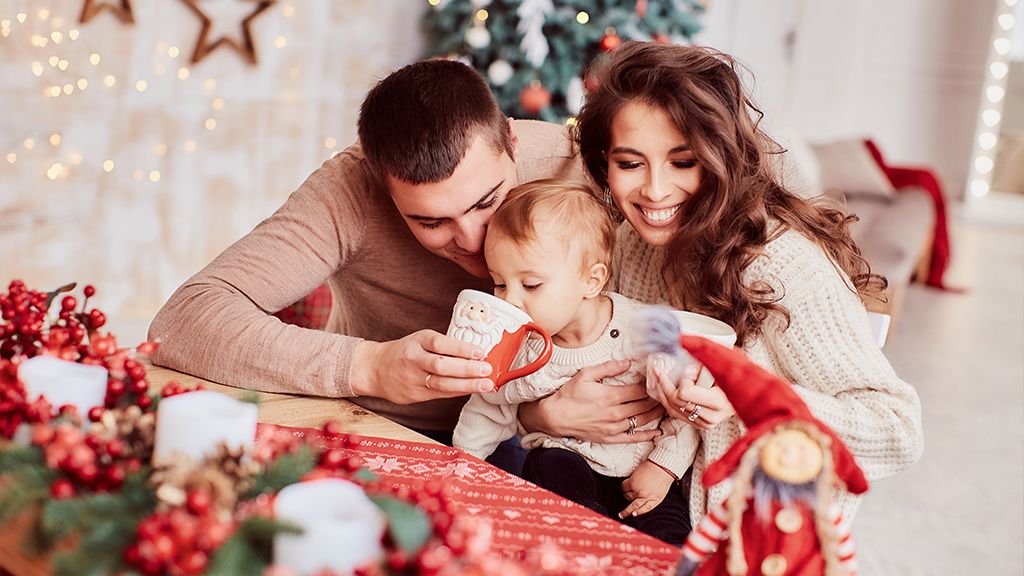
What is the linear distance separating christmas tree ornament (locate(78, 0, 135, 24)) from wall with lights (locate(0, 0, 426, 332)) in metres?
0.02

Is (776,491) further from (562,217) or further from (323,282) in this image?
(323,282)

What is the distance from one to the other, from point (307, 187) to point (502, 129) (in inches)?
14.8

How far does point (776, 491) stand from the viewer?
884 millimetres

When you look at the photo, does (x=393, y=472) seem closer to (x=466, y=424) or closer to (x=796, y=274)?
(x=466, y=424)

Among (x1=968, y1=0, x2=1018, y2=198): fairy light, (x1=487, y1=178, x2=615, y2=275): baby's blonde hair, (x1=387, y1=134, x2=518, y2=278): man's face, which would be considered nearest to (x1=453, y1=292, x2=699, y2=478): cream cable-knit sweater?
(x1=487, y1=178, x2=615, y2=275): baby's blonde hair

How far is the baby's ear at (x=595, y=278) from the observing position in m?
1.61

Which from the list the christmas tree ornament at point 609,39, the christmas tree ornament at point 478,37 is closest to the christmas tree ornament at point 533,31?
the christmas tree ornament at point 478,37

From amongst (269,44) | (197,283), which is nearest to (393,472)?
(197,283)

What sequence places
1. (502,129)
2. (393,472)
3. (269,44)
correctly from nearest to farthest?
1. (393,472)
2. (502,129)
3. (269,44)

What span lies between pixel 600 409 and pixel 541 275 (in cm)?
23

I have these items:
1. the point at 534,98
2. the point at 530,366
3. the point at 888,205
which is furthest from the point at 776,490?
the point at 888,205

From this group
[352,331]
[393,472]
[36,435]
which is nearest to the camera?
[36,435]

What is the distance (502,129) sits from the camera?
172cm

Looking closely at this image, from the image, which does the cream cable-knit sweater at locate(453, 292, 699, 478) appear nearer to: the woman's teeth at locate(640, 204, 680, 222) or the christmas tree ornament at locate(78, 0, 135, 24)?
the woman's teeth at locate(640, 204, 680, 222)
